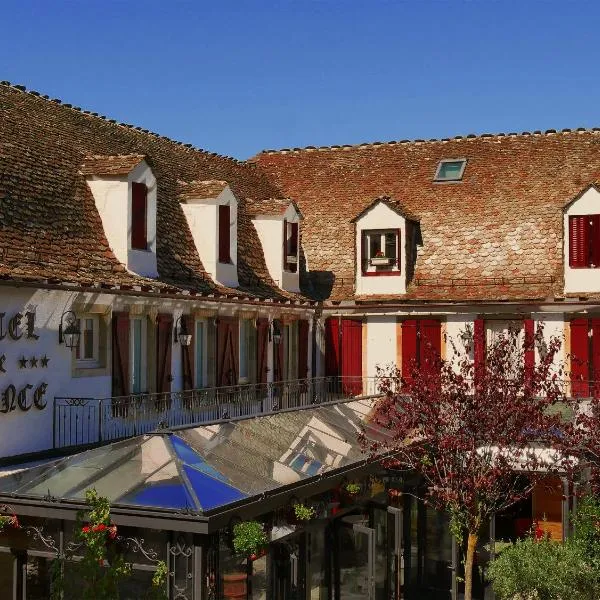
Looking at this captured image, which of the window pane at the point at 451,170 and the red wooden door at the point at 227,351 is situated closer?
the red wooden door at the point at 227,351

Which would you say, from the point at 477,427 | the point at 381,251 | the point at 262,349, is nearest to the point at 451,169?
the point at 381,251

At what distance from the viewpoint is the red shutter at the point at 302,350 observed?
2766 cm

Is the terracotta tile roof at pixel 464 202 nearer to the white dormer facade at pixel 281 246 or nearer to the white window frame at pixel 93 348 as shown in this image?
the white dormer facade at pixel 281 246

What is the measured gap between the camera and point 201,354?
22.4 meters

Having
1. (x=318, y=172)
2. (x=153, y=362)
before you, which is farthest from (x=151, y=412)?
(x=318, y=172)

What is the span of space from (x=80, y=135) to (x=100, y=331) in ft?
23.3

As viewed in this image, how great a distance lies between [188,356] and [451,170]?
1363 cm

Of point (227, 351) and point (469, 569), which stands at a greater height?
point (227, 351)

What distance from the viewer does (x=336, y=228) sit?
30734 millimetres

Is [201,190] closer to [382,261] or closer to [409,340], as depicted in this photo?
[382,261]

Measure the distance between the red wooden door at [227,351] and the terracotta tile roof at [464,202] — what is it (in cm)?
596

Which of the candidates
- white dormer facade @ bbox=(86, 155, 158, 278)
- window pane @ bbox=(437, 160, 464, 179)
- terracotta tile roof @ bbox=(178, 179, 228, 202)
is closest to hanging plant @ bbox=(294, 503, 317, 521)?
white dormer facade @ bbox=(86, 155, 158, 278)

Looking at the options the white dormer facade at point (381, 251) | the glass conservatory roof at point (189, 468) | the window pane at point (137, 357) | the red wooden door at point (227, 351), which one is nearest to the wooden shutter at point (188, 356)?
the red wooden door at point (227, 351)

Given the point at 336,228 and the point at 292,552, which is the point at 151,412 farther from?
the point at 336,228
